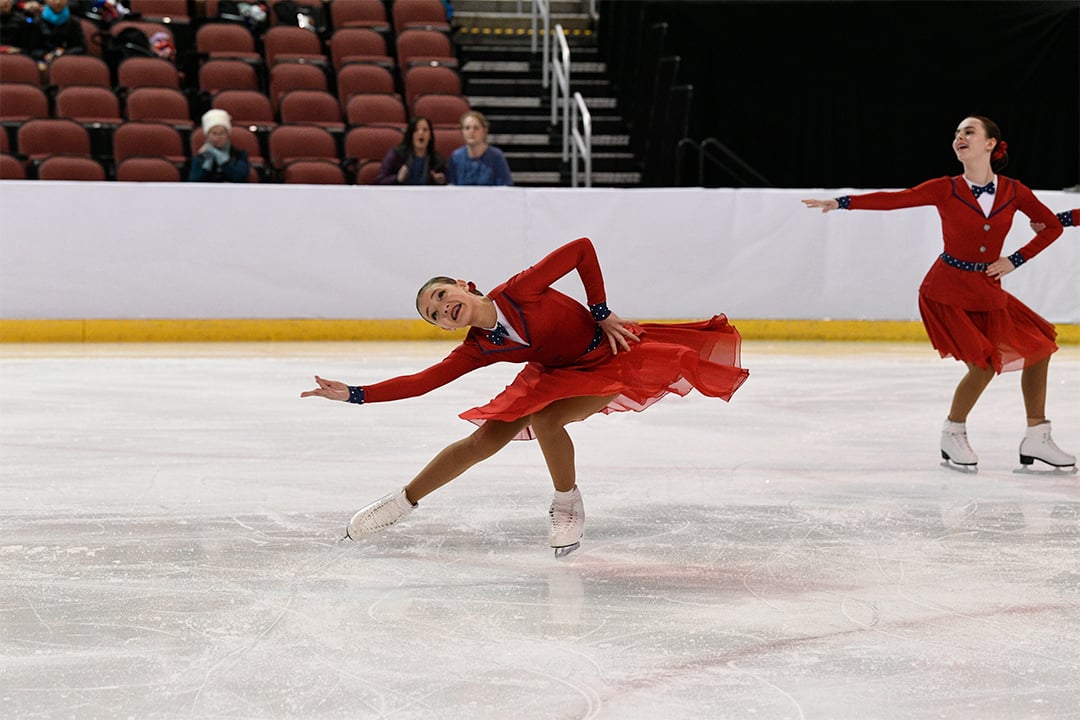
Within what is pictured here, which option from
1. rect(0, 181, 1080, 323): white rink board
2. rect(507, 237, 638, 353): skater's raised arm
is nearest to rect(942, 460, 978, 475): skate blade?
rect(507, 237, 638, 353): skater's raised arm

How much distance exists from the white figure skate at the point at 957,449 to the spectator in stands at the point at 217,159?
5.49 metres

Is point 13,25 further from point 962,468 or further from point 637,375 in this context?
point 637,375

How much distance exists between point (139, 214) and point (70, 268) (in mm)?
550

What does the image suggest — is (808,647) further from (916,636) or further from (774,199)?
(774,199)

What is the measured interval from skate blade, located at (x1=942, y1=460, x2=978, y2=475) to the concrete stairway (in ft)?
22.0

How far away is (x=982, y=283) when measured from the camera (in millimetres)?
4312

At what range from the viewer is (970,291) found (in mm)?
4316

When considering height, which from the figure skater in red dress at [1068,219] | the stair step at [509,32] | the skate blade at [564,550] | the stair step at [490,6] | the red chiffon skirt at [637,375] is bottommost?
the skate blade at [564,550]

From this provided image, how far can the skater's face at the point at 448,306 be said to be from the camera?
285cm

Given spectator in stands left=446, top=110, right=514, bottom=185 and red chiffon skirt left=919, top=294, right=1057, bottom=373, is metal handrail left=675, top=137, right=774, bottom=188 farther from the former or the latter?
red chiffon skirt left=919, top=294, right=1057, bottom=373

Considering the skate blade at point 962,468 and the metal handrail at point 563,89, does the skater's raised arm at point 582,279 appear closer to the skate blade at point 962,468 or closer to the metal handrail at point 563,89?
the skate blade at point 962,468

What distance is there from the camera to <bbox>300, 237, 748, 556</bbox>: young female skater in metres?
3.00

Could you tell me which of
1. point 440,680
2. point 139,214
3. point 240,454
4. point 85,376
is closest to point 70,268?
point 139,214

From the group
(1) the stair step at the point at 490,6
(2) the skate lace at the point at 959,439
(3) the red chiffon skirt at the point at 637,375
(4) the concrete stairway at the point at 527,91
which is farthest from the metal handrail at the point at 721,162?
(3) the red chiffon skirt at the point at 637,375
